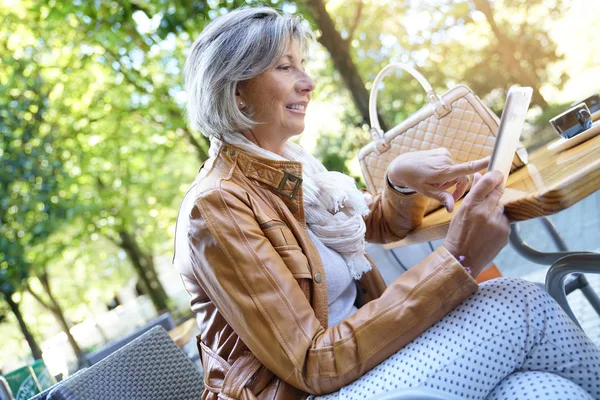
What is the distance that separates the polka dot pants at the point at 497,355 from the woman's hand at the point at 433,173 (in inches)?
18.2

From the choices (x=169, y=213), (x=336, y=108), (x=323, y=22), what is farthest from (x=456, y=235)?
(x=169, y=213)

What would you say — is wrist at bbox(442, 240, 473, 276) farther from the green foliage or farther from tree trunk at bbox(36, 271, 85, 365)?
tree trunk at bbox(36, 271, 85, 365)

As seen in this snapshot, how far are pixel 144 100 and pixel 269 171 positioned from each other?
1150cm

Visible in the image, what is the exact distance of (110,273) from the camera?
21000 mm

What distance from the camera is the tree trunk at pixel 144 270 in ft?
47.2

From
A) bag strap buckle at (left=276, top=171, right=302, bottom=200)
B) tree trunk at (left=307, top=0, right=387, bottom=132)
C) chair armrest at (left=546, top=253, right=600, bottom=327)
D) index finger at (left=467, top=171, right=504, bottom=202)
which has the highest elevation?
tree trunk at (left=307, top=0, right=387, bottom=132)

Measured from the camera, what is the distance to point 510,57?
42.9 ft

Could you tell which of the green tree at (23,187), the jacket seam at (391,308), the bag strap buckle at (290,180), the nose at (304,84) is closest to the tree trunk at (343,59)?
the green tree at (23,187)

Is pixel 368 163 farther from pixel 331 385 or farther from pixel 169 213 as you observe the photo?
pixel 169 213

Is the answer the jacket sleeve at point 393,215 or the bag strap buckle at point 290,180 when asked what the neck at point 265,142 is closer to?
the bag strap buckle at point 290,180

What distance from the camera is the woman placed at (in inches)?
53.3

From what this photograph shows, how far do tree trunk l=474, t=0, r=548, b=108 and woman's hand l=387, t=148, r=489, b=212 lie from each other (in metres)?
11.2

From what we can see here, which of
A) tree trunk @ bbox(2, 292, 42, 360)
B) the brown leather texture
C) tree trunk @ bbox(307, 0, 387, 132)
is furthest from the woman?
tree trunk @ bbox(2, 292, 42, 360)

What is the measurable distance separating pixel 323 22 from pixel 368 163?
4.82 m
